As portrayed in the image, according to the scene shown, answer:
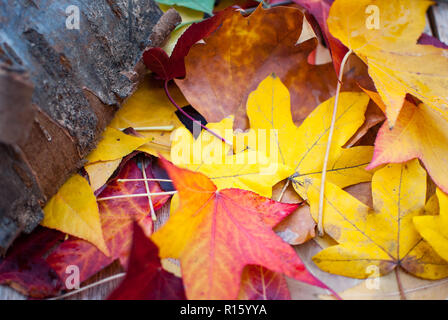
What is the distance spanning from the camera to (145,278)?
46cm

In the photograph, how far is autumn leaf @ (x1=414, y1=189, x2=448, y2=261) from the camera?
50 cm

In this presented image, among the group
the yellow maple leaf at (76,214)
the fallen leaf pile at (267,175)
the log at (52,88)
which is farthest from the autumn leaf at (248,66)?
the yellow maple leaf at (76,214)

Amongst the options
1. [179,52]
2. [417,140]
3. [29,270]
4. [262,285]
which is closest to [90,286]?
[29,270]

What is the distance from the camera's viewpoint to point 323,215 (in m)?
0.55

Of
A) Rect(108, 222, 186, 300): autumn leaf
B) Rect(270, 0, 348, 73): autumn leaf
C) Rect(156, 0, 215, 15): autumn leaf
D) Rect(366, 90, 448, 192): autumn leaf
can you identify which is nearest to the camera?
Rect(108, 222, 186, 300): autumn leaf

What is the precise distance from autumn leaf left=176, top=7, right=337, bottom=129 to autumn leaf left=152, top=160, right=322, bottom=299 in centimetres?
20

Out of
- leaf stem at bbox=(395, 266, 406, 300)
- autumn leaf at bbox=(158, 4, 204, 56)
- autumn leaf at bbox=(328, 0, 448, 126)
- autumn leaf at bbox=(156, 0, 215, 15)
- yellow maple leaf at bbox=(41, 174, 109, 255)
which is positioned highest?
autumn leaf at bbox=(156, 0, 215, 15)

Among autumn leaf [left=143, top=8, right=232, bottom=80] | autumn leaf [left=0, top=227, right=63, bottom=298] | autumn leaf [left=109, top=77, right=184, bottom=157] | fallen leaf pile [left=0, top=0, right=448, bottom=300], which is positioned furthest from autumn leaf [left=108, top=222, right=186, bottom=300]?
autumn leaf [left=143, top=8, right=232, bottom=80]

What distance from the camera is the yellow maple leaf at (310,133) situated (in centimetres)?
60

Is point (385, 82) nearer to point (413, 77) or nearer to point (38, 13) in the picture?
point (413, 77)

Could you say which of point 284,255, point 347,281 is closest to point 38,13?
point 284,255

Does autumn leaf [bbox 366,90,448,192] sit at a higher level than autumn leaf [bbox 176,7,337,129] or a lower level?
lower

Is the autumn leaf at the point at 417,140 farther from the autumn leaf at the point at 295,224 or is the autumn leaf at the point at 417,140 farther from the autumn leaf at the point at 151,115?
the autumn leaf at the point at 151,115

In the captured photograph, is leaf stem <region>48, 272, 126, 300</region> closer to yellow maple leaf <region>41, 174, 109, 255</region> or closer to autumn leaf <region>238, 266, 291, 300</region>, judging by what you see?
yellow maple leaf <region>41, 174, 109, 255</region>
